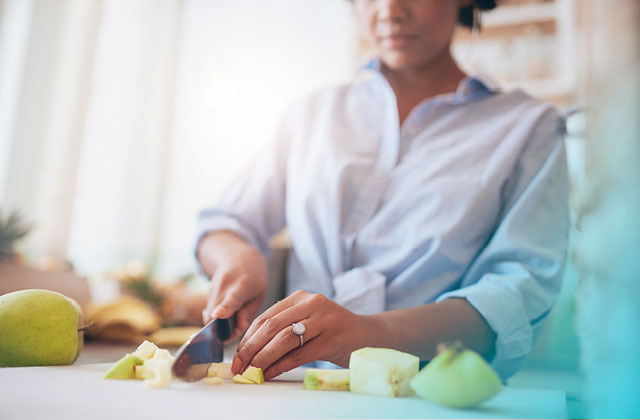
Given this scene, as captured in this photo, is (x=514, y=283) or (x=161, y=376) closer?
(x=161, y=376)

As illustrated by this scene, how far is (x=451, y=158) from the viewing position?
602mm

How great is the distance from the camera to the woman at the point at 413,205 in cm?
48

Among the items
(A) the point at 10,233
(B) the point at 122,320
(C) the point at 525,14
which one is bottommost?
(B) the point at 122,320

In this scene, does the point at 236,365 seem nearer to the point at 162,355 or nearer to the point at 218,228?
the point at 162,355

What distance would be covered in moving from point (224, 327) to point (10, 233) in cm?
75

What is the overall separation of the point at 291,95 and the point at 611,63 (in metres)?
2.23

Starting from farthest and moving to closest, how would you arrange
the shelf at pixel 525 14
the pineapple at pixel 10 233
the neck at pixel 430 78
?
the shelf at pixel 525 14, the pineapple at pixel 10 233, the neck at pixel 430 78

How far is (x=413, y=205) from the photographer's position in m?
0.58

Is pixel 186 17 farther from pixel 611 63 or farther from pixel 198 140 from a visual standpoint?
pixel 611 63

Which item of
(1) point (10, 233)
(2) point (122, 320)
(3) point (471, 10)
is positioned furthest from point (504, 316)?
(1) point (10, 233)

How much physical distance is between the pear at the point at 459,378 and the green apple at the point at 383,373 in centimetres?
3

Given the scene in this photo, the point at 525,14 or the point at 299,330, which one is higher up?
the point at 525,14

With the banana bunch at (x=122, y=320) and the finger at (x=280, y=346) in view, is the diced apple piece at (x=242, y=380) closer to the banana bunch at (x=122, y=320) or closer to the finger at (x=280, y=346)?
the finger at (x=280, y=346)

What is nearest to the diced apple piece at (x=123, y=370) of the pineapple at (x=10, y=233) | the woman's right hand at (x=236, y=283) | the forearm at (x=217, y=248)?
the woman's right hand at (x=236, y=283)
